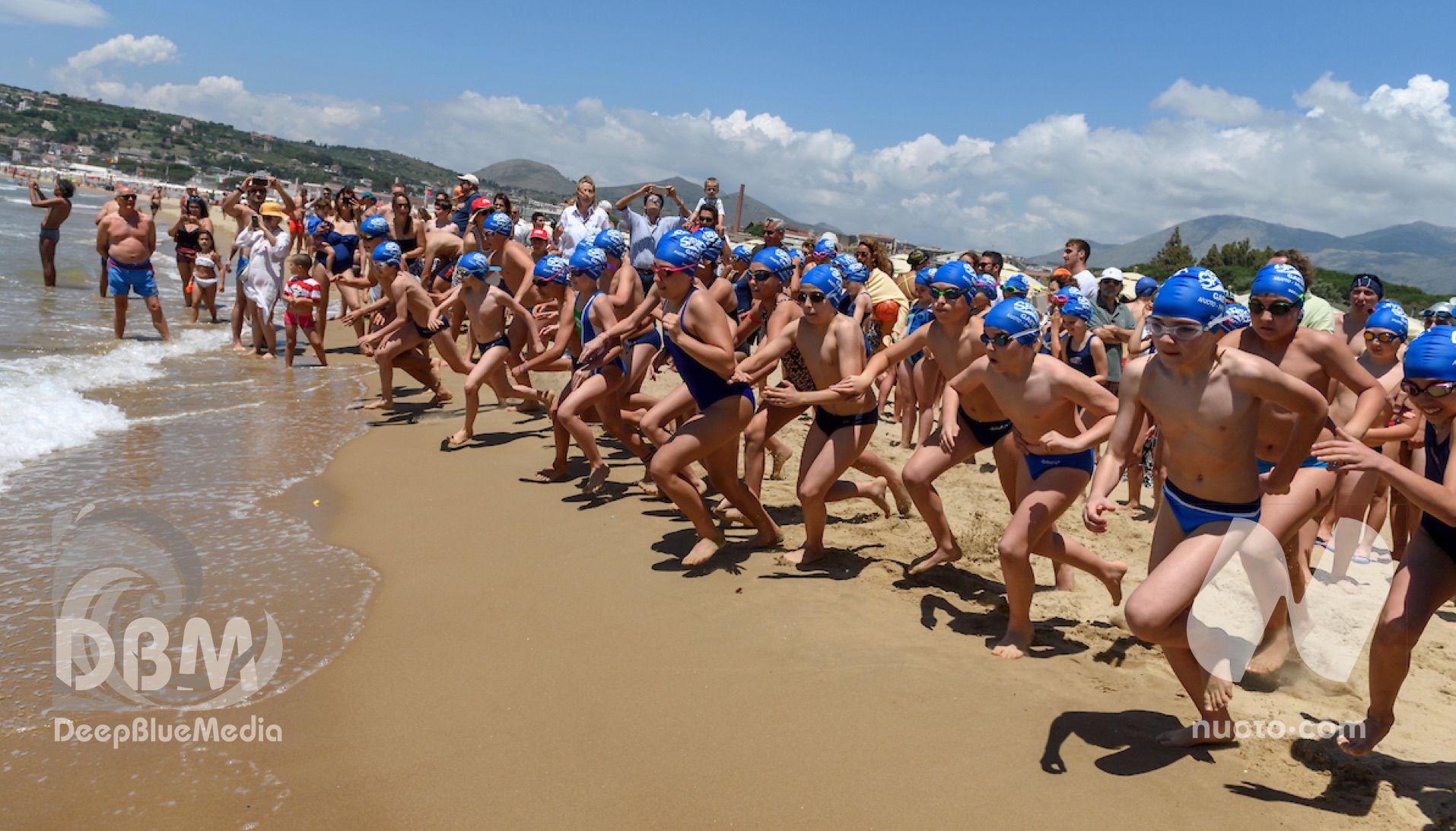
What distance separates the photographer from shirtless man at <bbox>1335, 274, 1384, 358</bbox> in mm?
6605

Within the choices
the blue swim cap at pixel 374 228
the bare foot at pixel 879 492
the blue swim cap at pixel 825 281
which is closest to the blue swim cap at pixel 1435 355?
the blue swim cap at pixel 825 281

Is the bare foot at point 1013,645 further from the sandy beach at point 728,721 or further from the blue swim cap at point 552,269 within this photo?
the blue swim cap at point 552,269

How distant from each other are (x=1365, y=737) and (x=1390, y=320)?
3234 millimetres

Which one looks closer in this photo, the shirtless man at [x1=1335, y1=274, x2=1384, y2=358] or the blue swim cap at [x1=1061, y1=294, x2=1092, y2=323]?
the shirtless man at [x1=1335, y1=274, x2=1384, y2=358]

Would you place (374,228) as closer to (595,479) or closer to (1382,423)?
(595,479)

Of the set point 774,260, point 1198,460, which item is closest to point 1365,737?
point 1198,460

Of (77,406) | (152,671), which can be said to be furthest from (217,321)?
(152,671)

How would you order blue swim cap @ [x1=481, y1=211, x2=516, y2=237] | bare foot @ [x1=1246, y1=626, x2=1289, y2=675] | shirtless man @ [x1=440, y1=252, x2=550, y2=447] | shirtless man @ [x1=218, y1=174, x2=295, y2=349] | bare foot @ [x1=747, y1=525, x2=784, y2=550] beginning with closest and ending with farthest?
bare foot @ [x1=1246, y1=626, x2=1289, y2=675]
bare foot @ [x1=747, y1=525, x2=784, y2=550]
shirtless man @ [x1=440, y1=252, x2=550, y2=447]
blue swim cap @ [x1=481, y1=211, x2=516, y2=237]
shirtless man @ [x1=218, y1=174, x2=295, y2=349]

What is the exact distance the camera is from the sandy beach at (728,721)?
3.14 meters

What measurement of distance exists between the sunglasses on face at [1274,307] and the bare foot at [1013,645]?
1.98m

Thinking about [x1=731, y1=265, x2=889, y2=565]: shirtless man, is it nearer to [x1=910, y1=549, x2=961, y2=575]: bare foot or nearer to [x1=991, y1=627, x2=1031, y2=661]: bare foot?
[x1=910, y1=549, x2=961, y2=575]: bare foot

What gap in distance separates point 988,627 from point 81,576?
5.05 meters

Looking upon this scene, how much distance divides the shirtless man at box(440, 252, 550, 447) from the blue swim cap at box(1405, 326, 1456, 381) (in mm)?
6713

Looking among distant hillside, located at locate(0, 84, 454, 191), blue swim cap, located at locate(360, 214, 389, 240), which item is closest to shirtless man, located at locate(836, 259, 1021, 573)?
blue swim cap, located at locate(360, 214, 389, 240)
